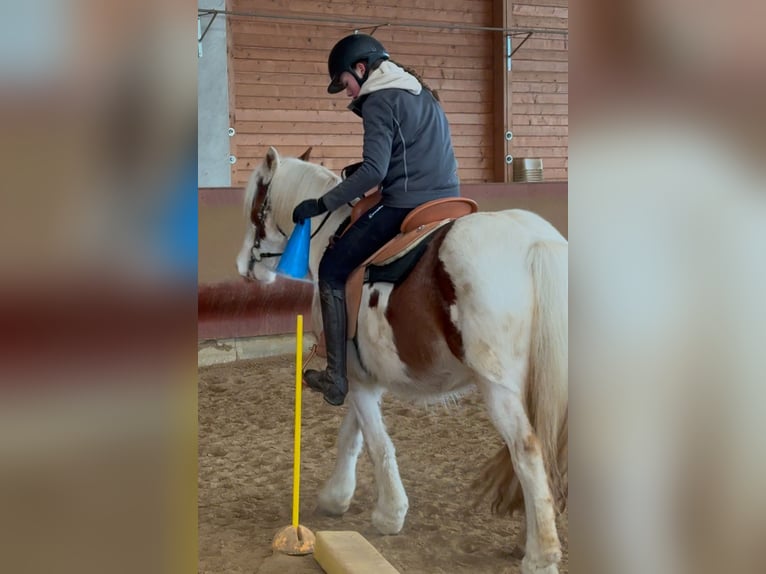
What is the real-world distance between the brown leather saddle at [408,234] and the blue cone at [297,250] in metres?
0.29

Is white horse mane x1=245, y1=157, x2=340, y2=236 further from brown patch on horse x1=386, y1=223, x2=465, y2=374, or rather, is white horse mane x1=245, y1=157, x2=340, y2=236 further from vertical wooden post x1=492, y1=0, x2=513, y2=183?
vertical wooden post x1=492, y1=0, x2=513, y2=183

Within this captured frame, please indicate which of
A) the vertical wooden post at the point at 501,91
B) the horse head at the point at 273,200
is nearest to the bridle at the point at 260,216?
the horse head at the point at 273,200

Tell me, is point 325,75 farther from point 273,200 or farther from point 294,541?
point 294,541

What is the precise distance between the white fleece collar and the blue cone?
2.03 ft

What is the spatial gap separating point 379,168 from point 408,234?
0.27 metres

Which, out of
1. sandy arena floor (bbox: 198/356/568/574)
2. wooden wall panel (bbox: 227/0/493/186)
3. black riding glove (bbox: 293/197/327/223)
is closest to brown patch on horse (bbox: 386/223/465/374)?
black riding glove (bbox: 293/197/327/223)

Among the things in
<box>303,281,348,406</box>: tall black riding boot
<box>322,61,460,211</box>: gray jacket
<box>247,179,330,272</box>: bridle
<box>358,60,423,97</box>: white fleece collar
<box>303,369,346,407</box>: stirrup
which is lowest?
<box>303,369,346,407</box>: stirrup

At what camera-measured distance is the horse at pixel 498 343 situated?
2.67 metres

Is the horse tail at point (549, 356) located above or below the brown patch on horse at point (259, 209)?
below

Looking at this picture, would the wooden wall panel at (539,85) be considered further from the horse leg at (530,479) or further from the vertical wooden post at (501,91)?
the horse leg at (530,479)

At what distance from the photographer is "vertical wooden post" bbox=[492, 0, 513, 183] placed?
37.9ft

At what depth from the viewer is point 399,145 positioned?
3068 mm
